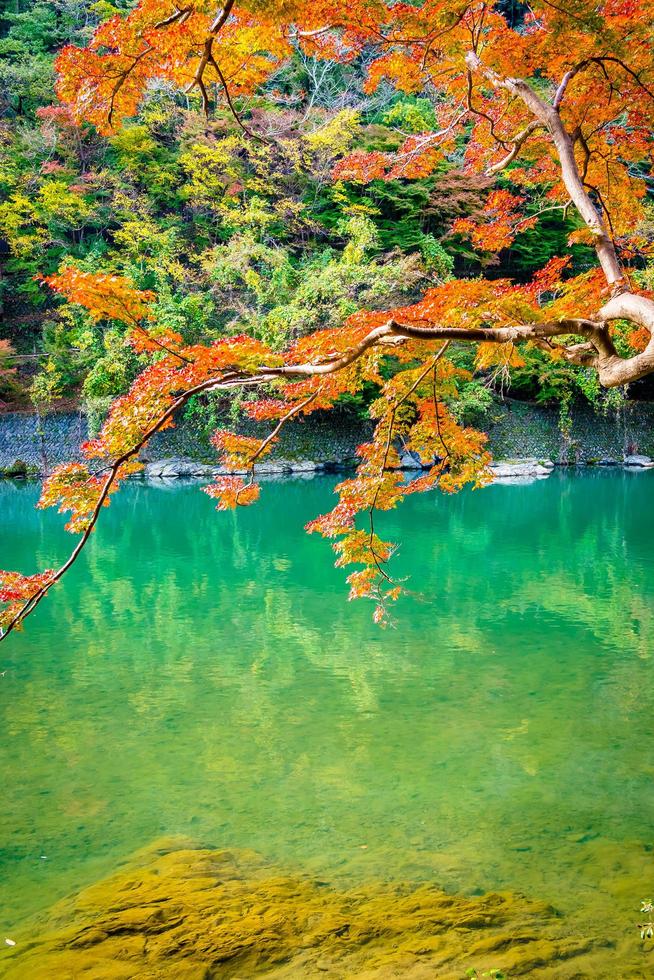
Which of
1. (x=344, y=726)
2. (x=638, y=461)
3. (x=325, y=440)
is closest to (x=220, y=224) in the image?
(x=325, y=440)

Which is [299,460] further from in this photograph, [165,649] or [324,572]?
[165,649]

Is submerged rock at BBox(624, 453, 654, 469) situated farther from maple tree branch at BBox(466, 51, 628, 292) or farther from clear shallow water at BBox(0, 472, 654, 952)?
maple tree branch at BBox(466, 51, 628, 292)

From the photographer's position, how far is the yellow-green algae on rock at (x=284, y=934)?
7.60 feet

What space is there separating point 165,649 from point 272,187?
51.5ft

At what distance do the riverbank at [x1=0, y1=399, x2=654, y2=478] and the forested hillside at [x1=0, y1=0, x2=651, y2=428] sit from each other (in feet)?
2.18

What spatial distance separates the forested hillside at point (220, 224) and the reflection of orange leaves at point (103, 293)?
1402cm

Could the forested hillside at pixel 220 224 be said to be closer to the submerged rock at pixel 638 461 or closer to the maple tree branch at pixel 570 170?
the submerged rock at pixel 638 461

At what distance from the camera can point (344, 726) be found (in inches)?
185

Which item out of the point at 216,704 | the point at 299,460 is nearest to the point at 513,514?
the point at 299,460

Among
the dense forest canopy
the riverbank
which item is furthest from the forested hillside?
the riverbank

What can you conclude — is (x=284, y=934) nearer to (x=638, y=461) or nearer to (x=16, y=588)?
(x=16, y=588)

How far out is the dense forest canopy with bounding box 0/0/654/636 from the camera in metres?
3.14

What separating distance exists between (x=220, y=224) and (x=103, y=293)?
725 inches

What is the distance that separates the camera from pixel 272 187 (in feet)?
61.9
